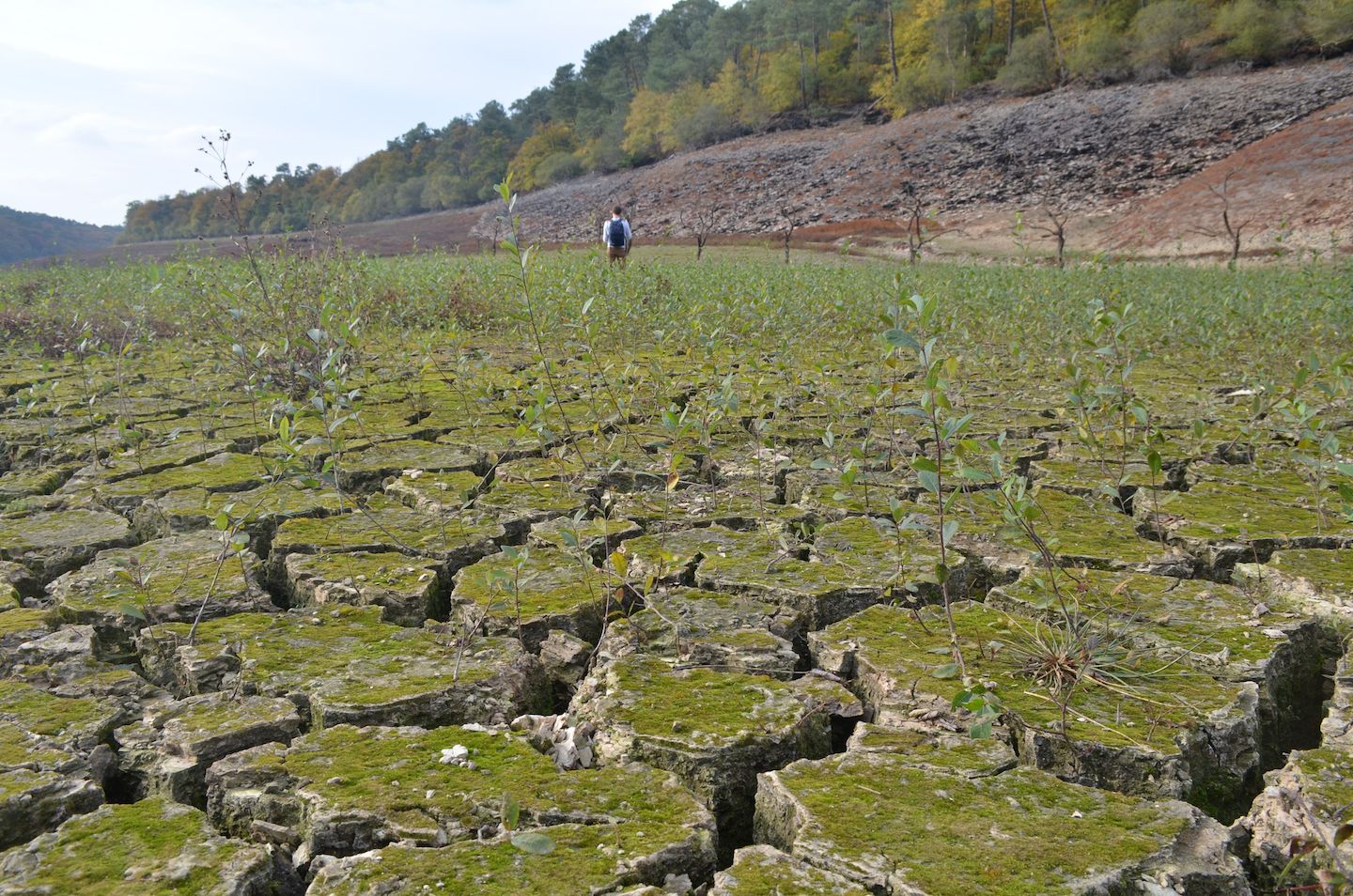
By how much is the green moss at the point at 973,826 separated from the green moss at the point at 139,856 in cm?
93

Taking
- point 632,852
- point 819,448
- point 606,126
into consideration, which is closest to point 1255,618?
point 632,852

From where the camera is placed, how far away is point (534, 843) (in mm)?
1346

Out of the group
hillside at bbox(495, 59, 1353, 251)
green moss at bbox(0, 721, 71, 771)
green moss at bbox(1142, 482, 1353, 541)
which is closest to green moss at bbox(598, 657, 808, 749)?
green moss at bbox(0, 721, 71, 771)

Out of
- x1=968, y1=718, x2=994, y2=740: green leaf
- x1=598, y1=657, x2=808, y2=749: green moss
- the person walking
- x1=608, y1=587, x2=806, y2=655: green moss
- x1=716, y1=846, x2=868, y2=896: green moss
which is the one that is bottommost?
x1=716, y1=846, x2=868, y2=896: green moss

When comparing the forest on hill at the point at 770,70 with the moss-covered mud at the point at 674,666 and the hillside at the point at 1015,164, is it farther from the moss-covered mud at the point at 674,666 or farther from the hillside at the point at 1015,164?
the moss-covered mud at the point at 674,666

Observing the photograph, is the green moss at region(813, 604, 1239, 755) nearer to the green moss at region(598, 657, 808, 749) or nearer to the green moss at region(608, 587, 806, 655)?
the green moss at region(608, 587, 806, 655)

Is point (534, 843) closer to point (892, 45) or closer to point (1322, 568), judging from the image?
point (1322, 568)

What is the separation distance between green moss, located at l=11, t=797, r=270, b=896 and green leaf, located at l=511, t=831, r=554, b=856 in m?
0.42

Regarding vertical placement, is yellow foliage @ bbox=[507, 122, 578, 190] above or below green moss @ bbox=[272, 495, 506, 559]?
above

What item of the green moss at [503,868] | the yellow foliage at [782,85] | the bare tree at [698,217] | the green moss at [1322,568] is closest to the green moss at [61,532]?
the green moss at [503,868]

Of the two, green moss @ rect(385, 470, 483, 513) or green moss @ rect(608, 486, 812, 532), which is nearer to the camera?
green moss @ rect(608, 486, 812, 532)

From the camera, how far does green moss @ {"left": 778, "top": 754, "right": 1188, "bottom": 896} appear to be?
132 centimetres

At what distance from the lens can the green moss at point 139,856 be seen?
4.36ft

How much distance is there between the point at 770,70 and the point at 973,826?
6566 centimetres
